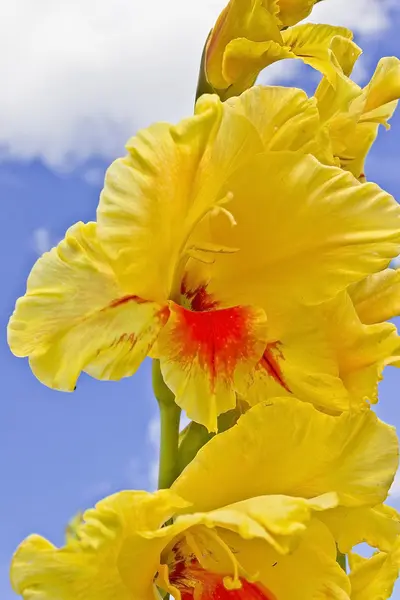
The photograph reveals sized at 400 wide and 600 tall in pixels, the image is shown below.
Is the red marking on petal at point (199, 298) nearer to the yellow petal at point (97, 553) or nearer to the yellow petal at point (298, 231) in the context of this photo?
the yellow petal at point (298, 231)

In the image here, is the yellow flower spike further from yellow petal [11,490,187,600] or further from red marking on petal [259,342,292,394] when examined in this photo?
yellow petal [11,490,187,600]

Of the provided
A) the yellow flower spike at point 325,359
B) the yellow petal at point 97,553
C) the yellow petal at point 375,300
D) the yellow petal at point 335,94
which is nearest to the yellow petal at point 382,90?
the yellow petal at point 335,94

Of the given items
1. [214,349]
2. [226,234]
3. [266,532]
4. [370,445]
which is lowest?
[266,532]

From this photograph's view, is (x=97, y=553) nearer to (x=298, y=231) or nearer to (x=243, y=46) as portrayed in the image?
(x=298, y=231)

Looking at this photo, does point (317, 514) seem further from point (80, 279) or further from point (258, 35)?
point (258, 35)

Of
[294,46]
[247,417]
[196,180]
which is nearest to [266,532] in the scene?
[247,417]

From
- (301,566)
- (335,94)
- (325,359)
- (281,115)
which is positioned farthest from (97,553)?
(335,94)
